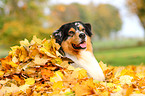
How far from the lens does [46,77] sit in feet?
9.43

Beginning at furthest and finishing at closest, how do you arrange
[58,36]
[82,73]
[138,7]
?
1. [138,7]
2. [58,36]
3. [82,73]

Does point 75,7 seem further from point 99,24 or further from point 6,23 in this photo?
point 6,23

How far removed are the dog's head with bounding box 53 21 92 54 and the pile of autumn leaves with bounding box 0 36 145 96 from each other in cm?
17

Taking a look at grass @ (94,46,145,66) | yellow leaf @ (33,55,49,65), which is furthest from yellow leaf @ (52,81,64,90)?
grass @ (94,46,145,66)

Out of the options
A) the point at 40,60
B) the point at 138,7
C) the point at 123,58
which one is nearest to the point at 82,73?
the point at 40,60

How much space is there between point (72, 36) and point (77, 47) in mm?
217

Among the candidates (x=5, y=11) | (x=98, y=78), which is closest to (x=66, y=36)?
(x=98, y=78)

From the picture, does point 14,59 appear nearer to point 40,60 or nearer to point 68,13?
point 40,60

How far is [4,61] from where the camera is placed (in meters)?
3.29

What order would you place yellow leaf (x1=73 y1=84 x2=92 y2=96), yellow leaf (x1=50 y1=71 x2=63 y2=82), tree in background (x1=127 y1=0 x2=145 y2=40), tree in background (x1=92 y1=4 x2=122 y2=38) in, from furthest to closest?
tree in background (x1=92 y1=4 x2=122 y2=38) → tree in background (x1=127 y1=0 x2=145 y2=40) → yellow leaf (x1=50 y1=71 x2=63 y2=82) → yellow leaf (x1=73 y1=84 x2=92 y2=96)

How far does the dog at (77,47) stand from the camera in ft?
10.2

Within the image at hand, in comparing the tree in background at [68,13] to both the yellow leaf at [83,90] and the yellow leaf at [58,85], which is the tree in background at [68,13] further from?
the yellow leaf at [83,90]

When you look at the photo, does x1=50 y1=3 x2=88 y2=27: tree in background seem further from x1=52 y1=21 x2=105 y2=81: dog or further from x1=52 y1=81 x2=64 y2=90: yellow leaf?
x1=52 y1=81 x2=64 y2=90: yellow leaf

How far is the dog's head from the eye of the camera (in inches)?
120
